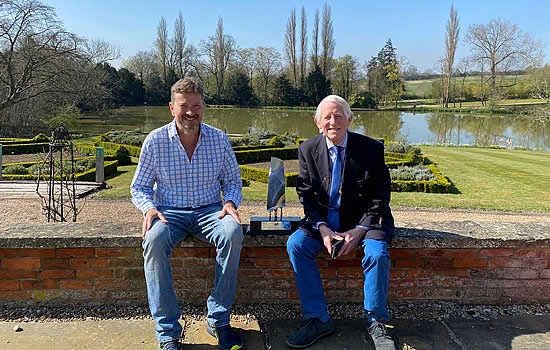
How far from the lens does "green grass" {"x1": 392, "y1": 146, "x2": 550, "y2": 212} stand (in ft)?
24.9

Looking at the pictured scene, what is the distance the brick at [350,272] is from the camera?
8.16 ft

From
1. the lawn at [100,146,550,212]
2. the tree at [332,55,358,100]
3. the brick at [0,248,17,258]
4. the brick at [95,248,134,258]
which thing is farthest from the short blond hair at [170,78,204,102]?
the tree at [332,55,358,100]

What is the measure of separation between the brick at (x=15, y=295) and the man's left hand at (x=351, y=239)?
1.89 m

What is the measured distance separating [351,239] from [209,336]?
3.14 ft

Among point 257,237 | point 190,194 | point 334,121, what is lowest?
point 257,237

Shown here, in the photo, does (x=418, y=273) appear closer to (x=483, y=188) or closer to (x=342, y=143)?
(x=342, y=143)

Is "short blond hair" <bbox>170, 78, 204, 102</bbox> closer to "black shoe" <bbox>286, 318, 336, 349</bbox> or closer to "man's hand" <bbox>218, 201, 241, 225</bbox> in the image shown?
"man's hand" <bbox>218, 201, 241, 225</bbox>

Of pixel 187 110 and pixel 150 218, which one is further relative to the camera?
pixel 187 110

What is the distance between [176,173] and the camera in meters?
2.45

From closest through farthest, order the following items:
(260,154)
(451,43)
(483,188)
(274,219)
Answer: (274,219) < (483,188) < (260,154) < (451,43)

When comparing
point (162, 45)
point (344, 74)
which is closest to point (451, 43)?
point (344, 74)

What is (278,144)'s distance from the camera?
16.1m

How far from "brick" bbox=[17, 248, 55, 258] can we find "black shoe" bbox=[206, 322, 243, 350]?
107 cm

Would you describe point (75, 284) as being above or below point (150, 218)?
below
